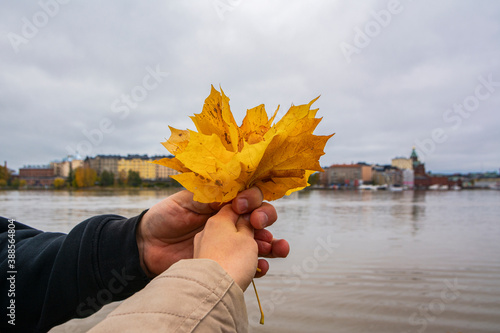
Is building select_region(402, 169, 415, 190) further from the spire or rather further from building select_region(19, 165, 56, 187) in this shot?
building select_region(19, 165, 56, 187)

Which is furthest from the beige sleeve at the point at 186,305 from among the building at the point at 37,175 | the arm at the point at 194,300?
the building at the point at 37,175

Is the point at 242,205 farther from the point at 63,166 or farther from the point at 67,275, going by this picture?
the point at 63,166

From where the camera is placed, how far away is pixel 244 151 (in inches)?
57.5

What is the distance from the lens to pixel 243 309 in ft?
3.59

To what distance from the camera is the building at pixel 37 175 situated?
12331cm

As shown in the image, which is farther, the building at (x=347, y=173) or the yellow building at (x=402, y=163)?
the yellow building at (x=402, y=163)

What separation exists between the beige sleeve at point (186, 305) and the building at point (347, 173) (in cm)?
15731

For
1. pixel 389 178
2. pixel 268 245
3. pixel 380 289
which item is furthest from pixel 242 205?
pixel 389 178

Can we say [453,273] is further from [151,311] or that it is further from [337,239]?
[151,311]

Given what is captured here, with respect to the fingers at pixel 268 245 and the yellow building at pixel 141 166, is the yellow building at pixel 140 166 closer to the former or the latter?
the yellow building at pixel 141 166

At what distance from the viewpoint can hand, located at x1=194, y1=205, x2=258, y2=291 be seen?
3.82 ft

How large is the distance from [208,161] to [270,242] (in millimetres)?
632

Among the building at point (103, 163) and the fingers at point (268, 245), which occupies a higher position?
the building at point (103, 163)

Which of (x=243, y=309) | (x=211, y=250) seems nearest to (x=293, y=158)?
(x=211, y=250)
